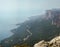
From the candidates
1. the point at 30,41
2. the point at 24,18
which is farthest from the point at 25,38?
the point at 24,18

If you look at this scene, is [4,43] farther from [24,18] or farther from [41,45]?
[41,45]

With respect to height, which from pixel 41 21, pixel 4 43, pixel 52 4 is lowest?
pixel 4 43

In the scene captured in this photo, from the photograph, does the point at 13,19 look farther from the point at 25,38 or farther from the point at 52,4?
the point at 52,4

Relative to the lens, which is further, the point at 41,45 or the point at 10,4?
the point at 10,4

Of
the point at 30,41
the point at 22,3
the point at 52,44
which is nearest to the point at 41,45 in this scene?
the point at 52,44

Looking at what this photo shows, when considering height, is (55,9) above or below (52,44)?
above

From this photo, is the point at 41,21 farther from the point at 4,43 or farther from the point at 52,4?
the point at 4,43

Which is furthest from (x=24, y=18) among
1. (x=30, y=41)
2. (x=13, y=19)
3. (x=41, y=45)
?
(x=41, y=45)

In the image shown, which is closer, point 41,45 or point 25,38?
point 41,45

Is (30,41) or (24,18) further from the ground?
(24,18)
